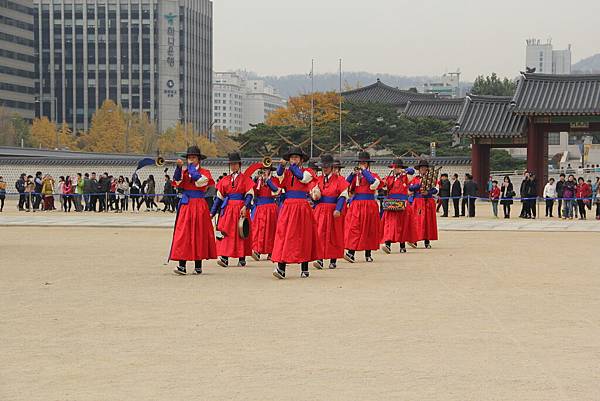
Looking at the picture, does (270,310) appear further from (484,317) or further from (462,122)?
(462,122)

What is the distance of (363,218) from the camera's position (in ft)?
54.7

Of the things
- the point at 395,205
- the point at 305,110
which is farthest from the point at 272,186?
the point at 305,110

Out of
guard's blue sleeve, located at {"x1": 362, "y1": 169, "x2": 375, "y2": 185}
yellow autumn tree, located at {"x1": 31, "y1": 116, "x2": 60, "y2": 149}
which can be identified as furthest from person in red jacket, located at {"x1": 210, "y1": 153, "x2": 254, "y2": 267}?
Result: yellow autumn tree, located at {"x1": 31, "y1": 116, "x2": 60, "y2": 149}

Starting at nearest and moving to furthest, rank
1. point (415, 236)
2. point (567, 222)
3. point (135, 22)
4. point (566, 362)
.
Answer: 1. point (566, 362)
2. point (415, 236)
3. point (567, 222)
4. point (135, 22)

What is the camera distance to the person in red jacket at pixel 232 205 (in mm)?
15469

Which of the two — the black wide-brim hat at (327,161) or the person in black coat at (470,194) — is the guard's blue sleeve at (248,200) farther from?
the person in black coat at (470,194)

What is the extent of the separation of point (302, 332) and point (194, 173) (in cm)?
539

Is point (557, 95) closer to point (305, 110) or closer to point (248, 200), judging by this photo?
point (305, 110)

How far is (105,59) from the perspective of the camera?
11862 cm

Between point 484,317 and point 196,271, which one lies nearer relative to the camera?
point 484,317

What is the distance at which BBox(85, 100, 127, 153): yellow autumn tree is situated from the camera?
271ft

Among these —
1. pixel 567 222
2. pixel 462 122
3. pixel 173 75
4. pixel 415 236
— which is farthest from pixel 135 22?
pixel 415 236

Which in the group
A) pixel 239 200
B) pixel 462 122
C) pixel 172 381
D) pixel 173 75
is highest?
pixel 173 75

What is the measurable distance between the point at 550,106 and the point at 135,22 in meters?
82.6
